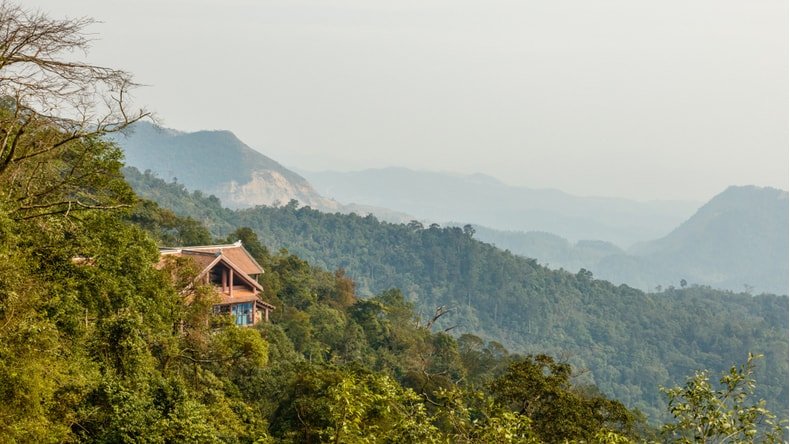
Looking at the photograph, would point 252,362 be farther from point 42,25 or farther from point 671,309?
point 671,309

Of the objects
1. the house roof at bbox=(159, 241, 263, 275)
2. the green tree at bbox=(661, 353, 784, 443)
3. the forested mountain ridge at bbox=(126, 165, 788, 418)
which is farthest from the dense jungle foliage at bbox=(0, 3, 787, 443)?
the forested mountain ridge at bbox=(126, 165, 788, 418)

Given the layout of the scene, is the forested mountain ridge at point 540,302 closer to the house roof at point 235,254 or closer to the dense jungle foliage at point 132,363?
the house roof at point 235,254

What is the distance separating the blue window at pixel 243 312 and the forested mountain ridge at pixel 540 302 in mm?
46129

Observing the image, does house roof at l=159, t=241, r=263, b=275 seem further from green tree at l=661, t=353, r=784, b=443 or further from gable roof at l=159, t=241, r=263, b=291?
green tree at l=661, t=353, r=784, b=443

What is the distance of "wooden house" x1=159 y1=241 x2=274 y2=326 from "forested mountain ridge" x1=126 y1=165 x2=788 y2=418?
46.0 metres

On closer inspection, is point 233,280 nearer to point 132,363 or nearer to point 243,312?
point 243,312

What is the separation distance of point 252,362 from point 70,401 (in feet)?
20.1

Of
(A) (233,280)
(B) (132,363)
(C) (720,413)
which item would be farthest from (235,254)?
(C) (720,413)

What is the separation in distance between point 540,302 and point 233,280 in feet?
207

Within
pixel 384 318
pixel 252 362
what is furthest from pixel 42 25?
pixel 384 318

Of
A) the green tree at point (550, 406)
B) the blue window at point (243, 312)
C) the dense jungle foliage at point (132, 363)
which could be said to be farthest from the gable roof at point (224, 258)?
the green tree at point (550, 406)

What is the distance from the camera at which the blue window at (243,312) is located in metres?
23.1

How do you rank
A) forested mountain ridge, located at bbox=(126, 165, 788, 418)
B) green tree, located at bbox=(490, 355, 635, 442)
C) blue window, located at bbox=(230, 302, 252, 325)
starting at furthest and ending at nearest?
forested mountain ridge, located at bbox=(126, 165, 788, 418) < blue window, located at bbox=(230, 302, 252, 325) < green tree, located at bbox=(490, 355, 635, 442)

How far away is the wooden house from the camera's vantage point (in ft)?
72.0
